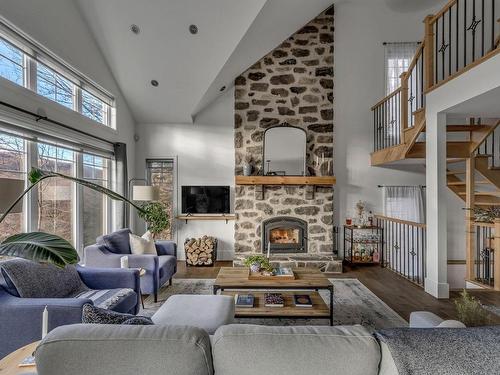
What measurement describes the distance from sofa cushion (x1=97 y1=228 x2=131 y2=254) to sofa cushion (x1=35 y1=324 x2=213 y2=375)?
9.32ft

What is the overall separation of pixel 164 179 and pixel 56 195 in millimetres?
2467

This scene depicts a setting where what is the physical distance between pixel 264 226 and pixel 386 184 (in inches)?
103

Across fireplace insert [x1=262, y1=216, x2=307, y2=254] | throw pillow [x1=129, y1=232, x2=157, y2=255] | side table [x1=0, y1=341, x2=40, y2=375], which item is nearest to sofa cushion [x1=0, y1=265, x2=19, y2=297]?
side table [x1=0, y1=341, x2=40, y2=375]

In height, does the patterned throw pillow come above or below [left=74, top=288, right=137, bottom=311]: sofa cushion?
above

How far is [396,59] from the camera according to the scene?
603cm

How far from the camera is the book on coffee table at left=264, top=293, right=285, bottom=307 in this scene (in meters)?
2.71

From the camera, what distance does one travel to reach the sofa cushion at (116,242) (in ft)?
12.3

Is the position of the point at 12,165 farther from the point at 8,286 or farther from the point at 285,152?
the point at 285,152

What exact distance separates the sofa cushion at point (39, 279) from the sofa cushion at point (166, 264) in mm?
1080

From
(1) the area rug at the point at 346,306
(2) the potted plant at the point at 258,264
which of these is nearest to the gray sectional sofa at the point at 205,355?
(1) the area rug at the point at 346,306

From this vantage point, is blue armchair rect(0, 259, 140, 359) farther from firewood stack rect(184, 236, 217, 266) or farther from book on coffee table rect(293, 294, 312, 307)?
firewood stack rect(184, 236, 217, 266)

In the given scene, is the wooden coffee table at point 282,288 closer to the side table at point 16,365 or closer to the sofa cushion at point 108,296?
the sofa cushion at point 108,296

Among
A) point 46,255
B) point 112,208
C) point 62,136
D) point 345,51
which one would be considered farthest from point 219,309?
point 345,51

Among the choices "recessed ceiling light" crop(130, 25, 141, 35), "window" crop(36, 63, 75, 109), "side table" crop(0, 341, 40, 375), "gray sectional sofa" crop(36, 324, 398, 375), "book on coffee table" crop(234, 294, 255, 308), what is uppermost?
"recessed ceiling light" crop(130, 25, 141, 35)
